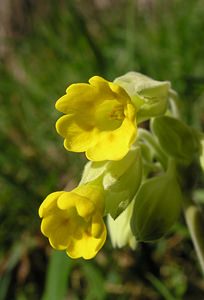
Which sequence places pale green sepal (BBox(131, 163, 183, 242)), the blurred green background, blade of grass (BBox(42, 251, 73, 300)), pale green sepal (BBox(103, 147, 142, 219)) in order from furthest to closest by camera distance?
1. the blurred green background
2. blade of grass (BBox(42, 251, 73, 300))
3. pale green sepal (BBox(131, 163, 183, 242))
4. pale green sepal (BBox(103, 147, 142, 219))

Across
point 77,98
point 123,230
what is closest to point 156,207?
point 123,230

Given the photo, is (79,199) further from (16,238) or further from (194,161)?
(16,238)

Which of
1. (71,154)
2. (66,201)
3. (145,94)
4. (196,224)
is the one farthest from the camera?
(71,154)

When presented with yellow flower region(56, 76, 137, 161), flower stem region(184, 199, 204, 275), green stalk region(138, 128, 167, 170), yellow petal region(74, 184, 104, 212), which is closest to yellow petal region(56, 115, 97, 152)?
A: yellow flower region(56, 76, 137, 161)

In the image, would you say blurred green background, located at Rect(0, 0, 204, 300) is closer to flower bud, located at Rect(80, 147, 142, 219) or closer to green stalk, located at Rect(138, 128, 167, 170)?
green stalk, located at Rect(138, 128, 167, 170)

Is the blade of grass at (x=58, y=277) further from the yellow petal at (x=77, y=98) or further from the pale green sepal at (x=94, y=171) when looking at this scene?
the yellow petal at (x=77, y=98)

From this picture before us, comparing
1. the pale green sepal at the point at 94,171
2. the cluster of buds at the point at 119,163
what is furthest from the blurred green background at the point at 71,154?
the pale green sepal at the point at 94,171

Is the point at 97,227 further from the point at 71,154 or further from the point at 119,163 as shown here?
the point at 71,154
